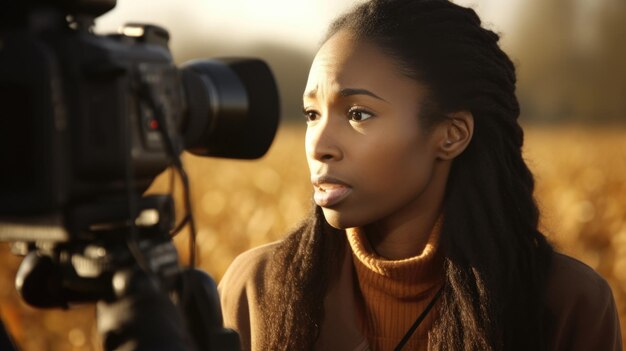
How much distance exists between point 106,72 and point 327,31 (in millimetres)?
996

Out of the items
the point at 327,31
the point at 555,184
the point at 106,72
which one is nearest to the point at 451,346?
the point at 327,31

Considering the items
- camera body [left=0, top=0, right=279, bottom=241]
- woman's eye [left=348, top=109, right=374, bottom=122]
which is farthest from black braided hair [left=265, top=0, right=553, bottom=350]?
camera body [left=0, top=0, right=279, bottom=241]

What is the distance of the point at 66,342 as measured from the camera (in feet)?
14.2

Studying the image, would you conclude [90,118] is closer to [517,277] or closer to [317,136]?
[317,136]

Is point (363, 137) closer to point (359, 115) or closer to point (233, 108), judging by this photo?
point (359, 115)

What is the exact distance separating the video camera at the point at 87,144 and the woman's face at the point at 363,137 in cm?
52

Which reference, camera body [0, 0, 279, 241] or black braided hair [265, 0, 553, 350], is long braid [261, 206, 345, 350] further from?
camera body [0, 0, 279, 241]

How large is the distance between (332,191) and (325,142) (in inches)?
3.9

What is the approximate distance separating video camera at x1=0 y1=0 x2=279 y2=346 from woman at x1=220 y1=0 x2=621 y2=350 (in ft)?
1.77

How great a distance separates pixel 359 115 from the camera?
1947 mm

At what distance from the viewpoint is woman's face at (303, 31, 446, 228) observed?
1.93 metres

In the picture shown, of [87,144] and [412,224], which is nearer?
[87,144]

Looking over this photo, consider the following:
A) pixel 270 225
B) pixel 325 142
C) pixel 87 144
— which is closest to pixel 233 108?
pixel 87 144

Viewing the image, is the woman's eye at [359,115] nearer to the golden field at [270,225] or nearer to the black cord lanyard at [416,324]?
the black cord lanyard at [416,324]
